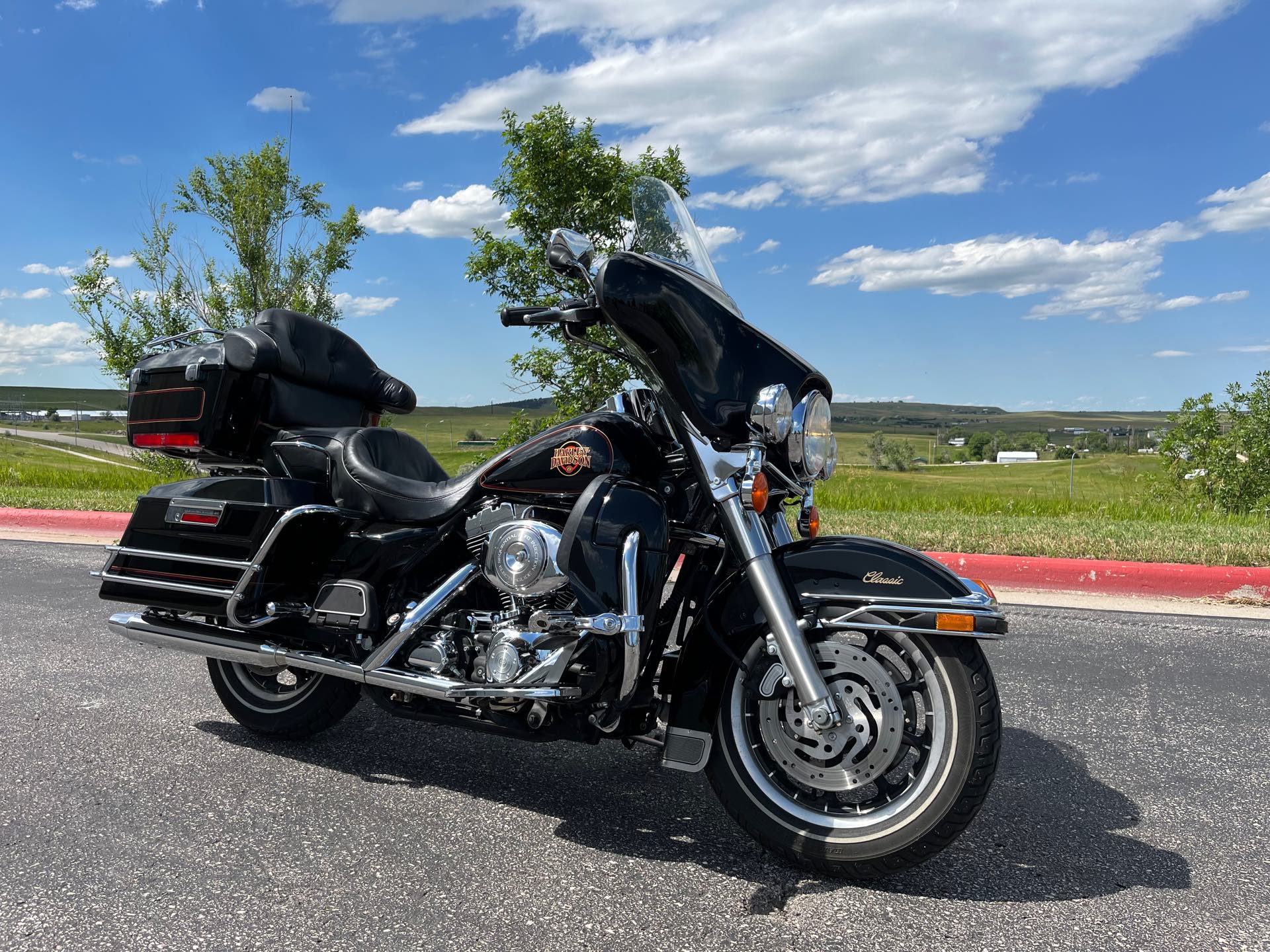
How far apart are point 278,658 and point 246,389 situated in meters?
1.05

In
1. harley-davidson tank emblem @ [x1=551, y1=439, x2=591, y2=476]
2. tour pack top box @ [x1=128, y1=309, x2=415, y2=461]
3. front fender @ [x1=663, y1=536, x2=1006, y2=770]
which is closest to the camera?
front fender @ [x1=663, y1=536, x2=1006, y2=770]

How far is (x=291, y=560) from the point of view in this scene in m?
3.39

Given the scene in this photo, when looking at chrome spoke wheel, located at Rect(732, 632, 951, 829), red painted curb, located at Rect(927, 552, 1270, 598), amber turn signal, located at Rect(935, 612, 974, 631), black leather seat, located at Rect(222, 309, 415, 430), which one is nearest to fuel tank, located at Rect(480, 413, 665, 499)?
chrome spoke wheel, located at Rect(732, 632, 951, 829)

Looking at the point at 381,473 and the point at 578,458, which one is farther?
the point at 381,473

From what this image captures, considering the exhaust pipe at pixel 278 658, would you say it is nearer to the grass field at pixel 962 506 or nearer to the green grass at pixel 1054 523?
the grass field at pixel 962 506

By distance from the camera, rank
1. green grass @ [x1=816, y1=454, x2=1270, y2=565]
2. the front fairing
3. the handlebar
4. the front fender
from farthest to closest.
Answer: green grass @ [x1=816, y1=454, x2=1270, y2=565] < the handlebar < the front fairing < the front fender

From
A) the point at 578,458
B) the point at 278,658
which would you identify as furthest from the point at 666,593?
the point at 278,658

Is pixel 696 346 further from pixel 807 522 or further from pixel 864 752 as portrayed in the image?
pixel 864 752

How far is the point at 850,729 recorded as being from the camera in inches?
103

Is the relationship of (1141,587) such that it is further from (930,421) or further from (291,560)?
(930,421)

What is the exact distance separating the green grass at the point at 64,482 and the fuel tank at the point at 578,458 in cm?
861

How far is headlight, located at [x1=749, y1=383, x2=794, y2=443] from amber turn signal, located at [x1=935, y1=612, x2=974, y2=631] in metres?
0.65

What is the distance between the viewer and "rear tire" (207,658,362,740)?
365cm

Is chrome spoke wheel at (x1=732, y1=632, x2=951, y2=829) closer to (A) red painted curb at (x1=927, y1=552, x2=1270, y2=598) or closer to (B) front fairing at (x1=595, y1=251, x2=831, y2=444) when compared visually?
(B) front fairing at (x1=595, y1=251, x2=831, y2=444)
